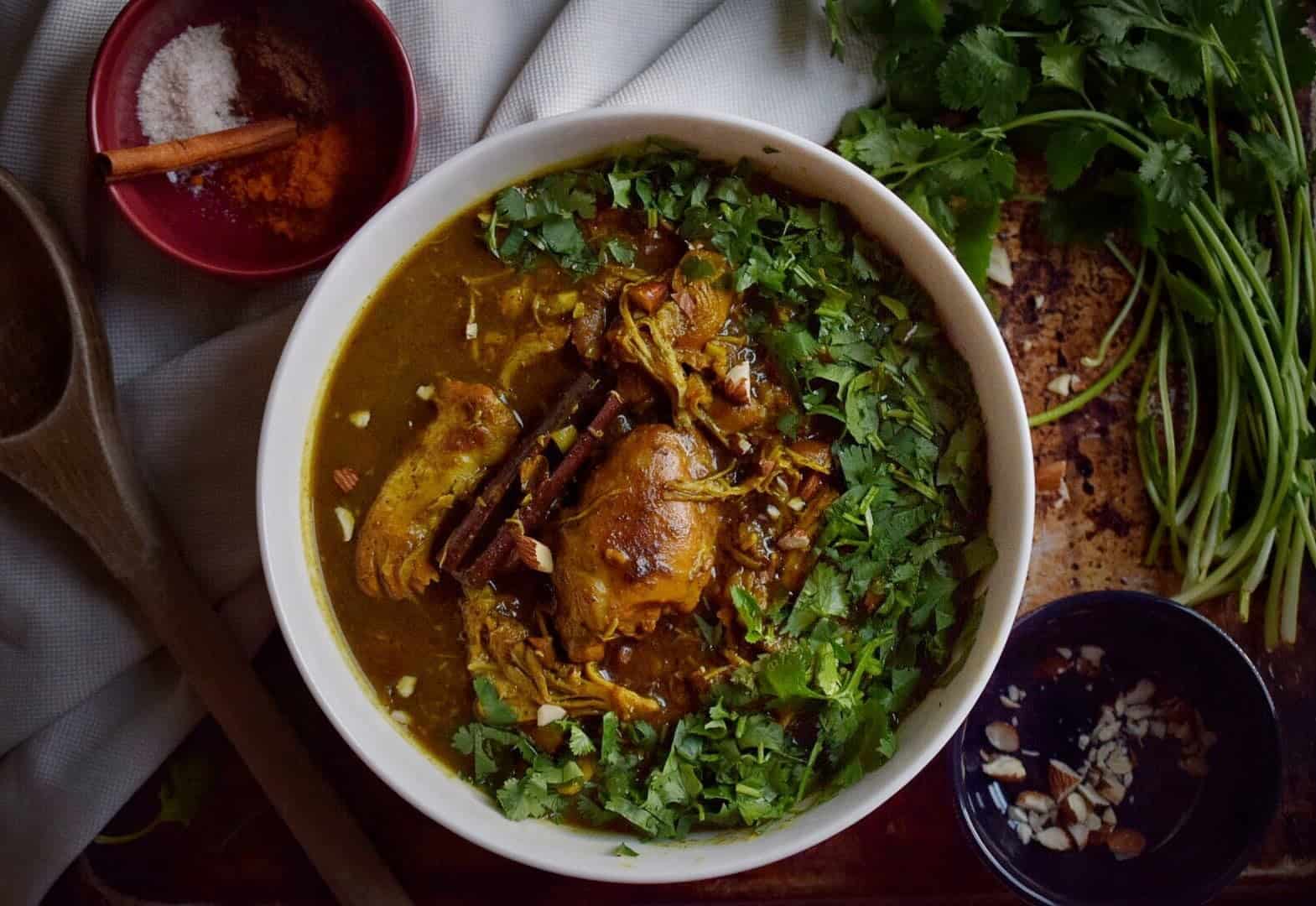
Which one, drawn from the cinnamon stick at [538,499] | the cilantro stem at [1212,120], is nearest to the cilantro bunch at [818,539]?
the cinnamon stick at [538,499]

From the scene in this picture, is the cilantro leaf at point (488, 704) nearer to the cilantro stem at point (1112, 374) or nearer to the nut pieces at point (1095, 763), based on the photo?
the nut pieces at point (1095, 763)

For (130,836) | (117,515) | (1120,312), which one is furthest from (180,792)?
(1120,312)

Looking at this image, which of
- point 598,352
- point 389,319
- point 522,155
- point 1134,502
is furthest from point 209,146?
point 1134,502

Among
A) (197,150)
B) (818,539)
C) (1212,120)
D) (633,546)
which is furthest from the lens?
(1212,120)

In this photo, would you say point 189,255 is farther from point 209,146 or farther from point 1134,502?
point 1134,502

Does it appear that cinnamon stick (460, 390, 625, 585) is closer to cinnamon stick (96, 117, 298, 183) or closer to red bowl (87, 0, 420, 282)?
red bowl (87, 0, 420, 282)

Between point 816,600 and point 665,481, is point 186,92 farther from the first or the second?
point 816,600
